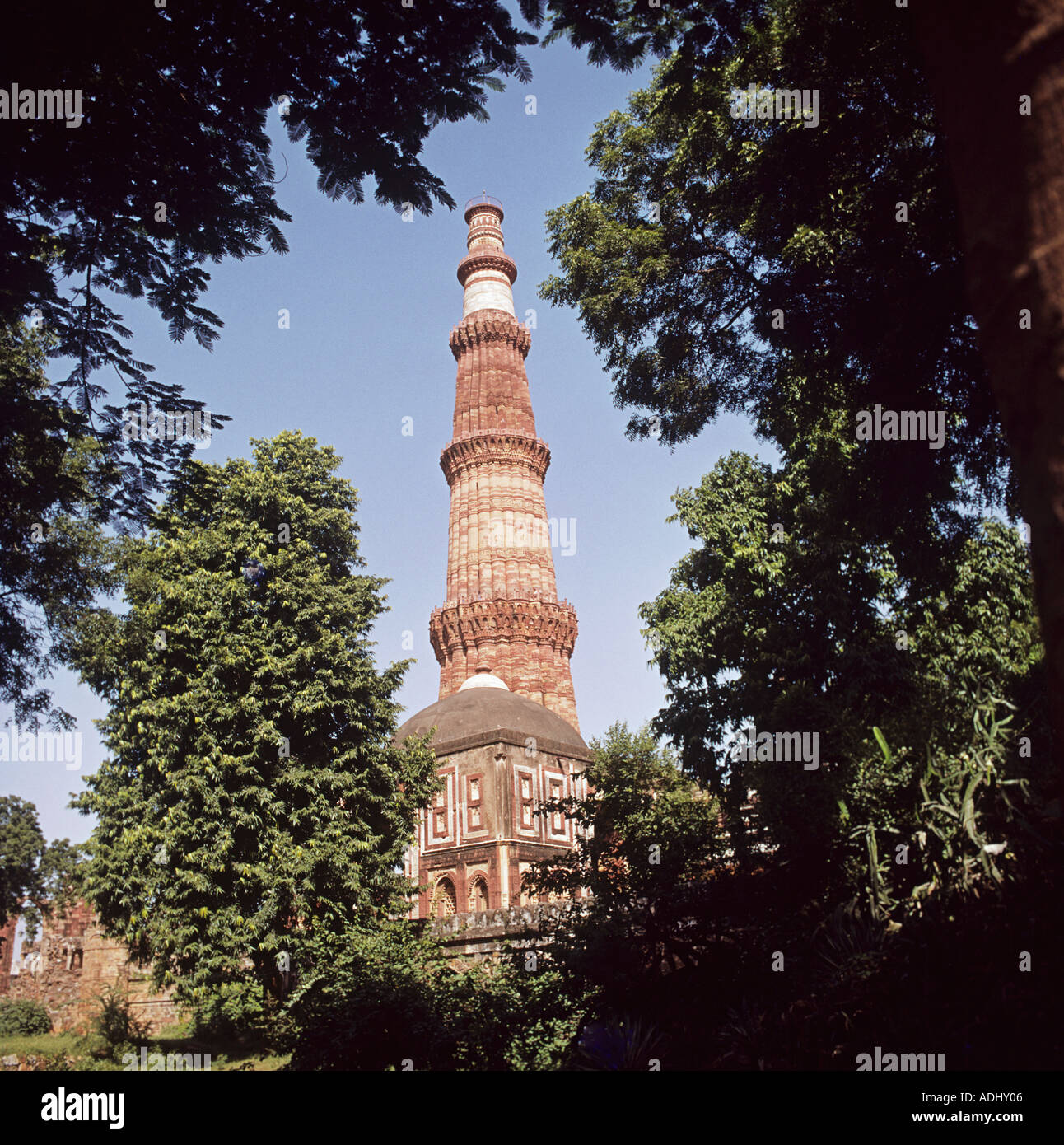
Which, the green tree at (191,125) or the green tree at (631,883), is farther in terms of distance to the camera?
the green tree at (631,883)

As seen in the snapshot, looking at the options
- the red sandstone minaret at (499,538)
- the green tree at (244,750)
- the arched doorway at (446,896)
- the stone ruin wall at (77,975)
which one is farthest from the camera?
the red sandstone minaret at (499,538)

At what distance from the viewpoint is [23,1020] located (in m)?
26.1

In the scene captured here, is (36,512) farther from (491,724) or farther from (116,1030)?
(491,724)

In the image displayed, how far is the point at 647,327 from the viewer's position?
11.4 metres

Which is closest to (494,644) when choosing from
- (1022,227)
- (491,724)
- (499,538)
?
(499,538)

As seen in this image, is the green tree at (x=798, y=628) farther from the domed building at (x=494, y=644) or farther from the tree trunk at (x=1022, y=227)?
the tree trunk at (x=1022, y=227)

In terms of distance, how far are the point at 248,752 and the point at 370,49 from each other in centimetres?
1274

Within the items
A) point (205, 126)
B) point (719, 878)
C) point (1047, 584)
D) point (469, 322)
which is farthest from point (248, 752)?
point (469, 322)

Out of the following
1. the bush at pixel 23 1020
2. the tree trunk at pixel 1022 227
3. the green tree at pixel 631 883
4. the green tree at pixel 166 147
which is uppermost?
the green tree at pixel 166 147

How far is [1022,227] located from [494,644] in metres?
37.0

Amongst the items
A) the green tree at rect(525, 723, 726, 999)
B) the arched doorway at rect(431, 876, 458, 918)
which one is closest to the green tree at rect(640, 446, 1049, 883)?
the green tree at rect(525, 723, 726, 999)

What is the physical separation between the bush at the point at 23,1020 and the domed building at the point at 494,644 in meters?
12.9

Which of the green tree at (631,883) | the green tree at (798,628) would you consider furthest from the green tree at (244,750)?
the green tree at (798,628)

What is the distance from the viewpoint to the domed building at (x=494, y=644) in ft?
82.9
